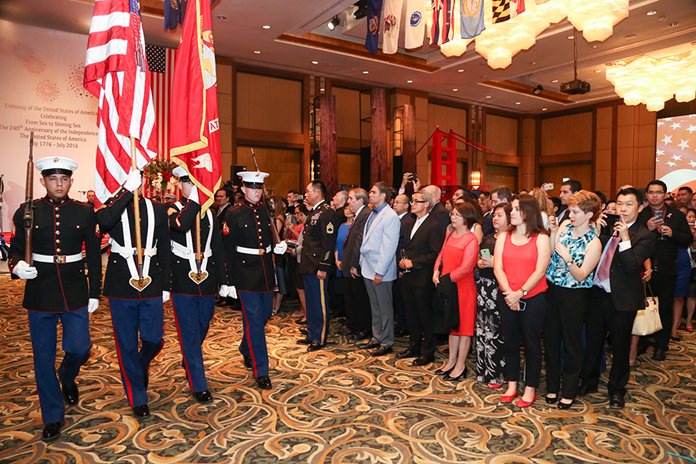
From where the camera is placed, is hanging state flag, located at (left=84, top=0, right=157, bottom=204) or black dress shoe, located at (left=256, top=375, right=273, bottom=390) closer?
hanging state flag, located at (left=84, top=0, right=157, bottom=204)

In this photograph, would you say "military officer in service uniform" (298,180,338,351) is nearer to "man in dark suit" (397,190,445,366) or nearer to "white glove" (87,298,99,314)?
"man in dark suit" (397,190,445,366)

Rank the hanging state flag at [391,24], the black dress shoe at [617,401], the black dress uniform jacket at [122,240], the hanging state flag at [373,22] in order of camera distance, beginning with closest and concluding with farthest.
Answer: the black dress uniform jacket at [122,240] < the black dress shoe at [617,401] < the hanging state flag at [391,24] < the hanging state flag at [373,22]

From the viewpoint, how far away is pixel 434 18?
7.90m

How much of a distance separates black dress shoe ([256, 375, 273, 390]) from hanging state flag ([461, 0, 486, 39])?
5.84 m

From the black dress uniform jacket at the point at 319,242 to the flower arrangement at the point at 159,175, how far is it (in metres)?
4.63

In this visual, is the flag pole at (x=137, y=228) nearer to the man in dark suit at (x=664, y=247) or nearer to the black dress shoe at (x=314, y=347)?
the black dress shoe at (x=314, y=347)

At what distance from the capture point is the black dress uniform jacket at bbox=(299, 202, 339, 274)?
5.03m

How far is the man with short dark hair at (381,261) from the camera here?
4.78m

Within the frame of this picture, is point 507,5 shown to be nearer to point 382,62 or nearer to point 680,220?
point 680,220

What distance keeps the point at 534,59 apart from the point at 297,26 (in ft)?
19.7

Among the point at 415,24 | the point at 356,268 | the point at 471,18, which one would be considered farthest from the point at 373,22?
the point at 356,268

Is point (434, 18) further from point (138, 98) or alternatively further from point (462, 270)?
A: point (138, 98)

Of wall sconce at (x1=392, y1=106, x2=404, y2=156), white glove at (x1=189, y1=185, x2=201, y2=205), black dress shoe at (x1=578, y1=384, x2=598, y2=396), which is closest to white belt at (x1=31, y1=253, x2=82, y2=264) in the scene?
white glove at (x1=189, y1=185, x2=201, y2=205)

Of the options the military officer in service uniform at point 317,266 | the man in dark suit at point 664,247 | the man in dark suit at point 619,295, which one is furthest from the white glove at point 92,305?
the man in dark suit at point 664,247
